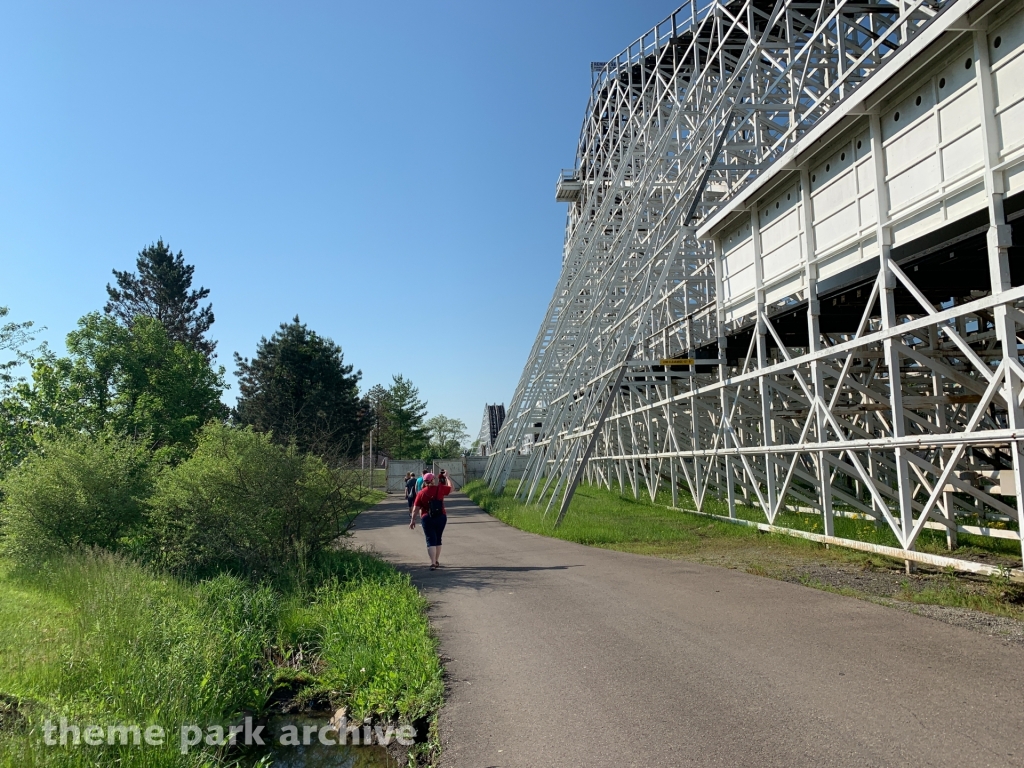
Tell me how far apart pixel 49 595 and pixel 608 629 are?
25.0 ft

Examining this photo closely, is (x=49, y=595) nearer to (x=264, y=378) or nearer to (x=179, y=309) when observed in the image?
(x=264, y=378)

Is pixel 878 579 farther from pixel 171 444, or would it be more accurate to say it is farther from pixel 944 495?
pixel 171 444

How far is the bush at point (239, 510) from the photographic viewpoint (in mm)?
10930

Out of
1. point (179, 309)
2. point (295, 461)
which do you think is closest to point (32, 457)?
point (295, 461)

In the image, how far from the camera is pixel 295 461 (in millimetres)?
11523

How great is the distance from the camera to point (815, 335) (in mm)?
12461

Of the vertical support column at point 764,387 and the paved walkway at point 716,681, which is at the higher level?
the vertical support column at point 764,387

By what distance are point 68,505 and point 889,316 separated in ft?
42.8

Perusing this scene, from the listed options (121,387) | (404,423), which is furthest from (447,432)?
(121,387)

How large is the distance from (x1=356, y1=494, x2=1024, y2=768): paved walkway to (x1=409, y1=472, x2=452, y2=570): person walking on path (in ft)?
8.61

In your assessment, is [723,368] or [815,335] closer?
[815,335]

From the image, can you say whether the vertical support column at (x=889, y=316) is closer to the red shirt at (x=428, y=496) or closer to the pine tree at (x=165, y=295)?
the red shirt at (x=428, y=496)

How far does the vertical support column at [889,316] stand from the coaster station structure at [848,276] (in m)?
0.03

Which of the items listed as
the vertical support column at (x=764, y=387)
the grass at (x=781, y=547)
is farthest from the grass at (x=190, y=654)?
the vertical support column at (x=764, y=387)
